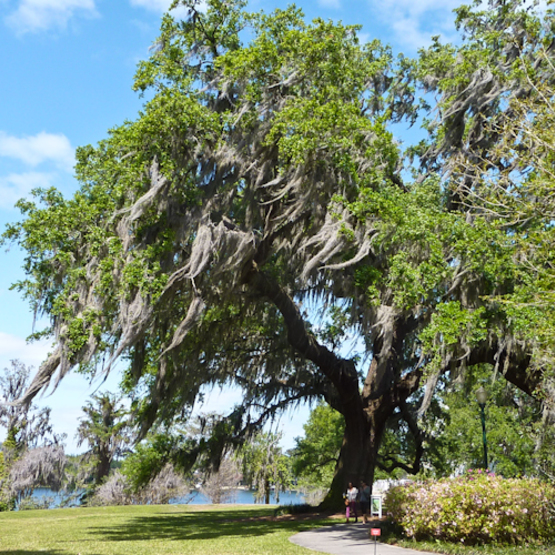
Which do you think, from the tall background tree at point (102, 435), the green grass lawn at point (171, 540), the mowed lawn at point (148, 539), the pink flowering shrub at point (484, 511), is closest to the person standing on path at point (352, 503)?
the green grass lawn at point (171, 540)

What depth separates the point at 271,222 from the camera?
1574 cm

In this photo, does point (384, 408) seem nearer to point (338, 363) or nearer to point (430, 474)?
point (338, 363)

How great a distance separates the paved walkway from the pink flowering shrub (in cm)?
82

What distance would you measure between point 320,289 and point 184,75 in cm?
737

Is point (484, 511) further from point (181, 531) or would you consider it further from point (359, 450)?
point (359, 450)

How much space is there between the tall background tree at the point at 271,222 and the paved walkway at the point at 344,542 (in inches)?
135

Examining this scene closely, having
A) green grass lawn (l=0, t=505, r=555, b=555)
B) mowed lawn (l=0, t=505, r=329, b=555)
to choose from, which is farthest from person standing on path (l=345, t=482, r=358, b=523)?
mowed lawn (l=0, t=505, r=329, b=555)

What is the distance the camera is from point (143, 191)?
47.1 feet

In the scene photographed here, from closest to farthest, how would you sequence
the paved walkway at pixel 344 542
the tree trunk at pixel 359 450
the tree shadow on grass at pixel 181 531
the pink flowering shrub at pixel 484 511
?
1. the pink flowering shrub at pixel 484 511
2. the paved walkway at pixel 344 542
3. the tree shadow on grass at pixel 181 531
4. the tree trunk at pixel 359 450

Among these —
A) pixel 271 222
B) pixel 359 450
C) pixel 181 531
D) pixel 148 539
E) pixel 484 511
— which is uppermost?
pixel 271 222

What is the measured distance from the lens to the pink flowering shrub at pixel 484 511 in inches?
390

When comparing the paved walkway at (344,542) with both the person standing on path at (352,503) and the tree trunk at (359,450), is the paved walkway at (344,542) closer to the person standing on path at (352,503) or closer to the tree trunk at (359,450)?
the person standing on path at (352,503)

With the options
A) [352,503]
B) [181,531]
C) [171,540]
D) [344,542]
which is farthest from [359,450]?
[171,540]

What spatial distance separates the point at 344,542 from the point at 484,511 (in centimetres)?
285
